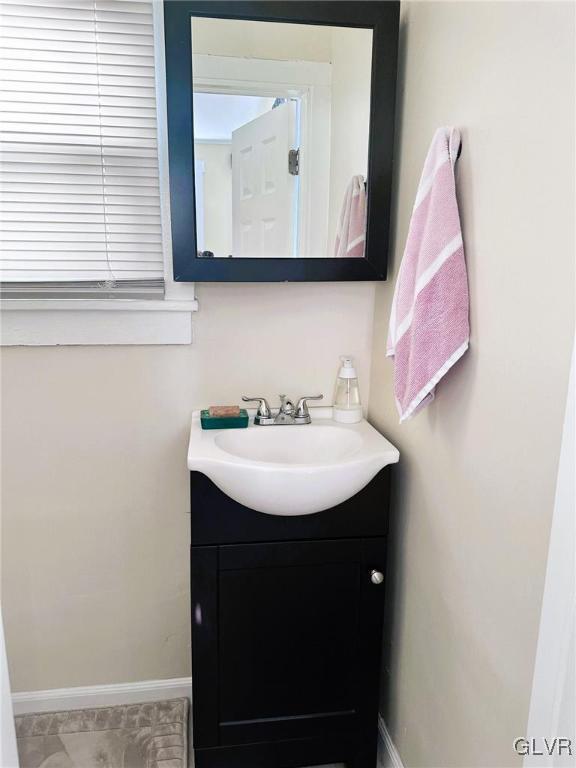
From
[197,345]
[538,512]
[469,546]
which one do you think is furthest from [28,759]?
[538,512]

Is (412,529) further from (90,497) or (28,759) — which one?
(28,759)

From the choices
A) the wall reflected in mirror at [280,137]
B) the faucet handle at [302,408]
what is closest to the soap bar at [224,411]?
the faucet handle at [302,408]

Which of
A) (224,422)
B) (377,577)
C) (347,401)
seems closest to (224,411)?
(224,422)

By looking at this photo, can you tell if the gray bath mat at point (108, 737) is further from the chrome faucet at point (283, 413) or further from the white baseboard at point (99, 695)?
the chrome faucet at point (283, 413)

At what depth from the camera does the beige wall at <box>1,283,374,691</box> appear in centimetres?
166

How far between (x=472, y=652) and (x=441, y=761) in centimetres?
34

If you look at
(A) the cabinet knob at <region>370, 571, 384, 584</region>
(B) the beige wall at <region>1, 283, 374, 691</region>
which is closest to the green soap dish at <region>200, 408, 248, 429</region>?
(B) the beige wall at <region>1, 283, 374, 691</region>

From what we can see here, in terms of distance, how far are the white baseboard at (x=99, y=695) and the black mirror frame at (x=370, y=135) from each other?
1.28 m

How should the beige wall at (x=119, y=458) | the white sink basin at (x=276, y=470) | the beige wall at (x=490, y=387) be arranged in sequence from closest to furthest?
the beige wall at (x=490, y=387)
the white sink basin at (x=276, y=470)
the beige wall at (x=119, y=458)

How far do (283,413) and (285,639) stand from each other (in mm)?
594

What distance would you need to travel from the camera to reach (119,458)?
1.71m

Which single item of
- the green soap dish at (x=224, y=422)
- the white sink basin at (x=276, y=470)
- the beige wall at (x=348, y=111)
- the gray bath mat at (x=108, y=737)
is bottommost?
the gray bath mat at (x=108, y=737)

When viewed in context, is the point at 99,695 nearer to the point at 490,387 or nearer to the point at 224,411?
the point at 224,411

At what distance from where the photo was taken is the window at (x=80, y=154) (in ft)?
4.73
